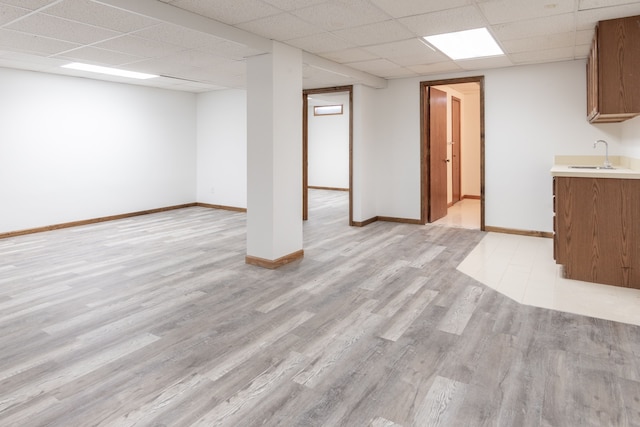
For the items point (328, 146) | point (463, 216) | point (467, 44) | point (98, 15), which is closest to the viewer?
point (98, 15)

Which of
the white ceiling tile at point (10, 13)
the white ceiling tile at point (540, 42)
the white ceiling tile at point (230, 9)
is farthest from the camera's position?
the white ceiling tile at point (540, 42)

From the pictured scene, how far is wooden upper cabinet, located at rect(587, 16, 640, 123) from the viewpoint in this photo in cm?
312

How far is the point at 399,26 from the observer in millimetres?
3332

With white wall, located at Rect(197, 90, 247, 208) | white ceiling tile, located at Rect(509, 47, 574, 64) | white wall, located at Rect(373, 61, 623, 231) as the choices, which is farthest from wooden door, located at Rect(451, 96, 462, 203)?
white wall, located at Rect(197, 90, 247, 208)

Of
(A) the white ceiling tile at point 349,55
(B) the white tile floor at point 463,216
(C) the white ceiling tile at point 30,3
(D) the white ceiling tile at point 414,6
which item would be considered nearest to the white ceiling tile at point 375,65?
(A) the white ceiling tile at point 349,55

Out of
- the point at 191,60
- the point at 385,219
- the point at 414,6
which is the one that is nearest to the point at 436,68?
the point at 385,219

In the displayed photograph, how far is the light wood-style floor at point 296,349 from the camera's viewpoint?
168cm

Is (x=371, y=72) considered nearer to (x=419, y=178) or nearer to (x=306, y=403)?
(x=419, y=178)

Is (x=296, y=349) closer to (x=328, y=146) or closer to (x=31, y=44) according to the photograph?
(x=31, y=44)

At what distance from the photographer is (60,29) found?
3111 mm

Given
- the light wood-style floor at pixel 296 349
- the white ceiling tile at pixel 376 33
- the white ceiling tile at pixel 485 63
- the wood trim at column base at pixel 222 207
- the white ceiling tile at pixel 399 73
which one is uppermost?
the white ceiling tile at pixel 399 73

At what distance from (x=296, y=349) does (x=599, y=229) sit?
99.8 inches

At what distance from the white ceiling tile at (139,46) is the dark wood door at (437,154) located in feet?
11.4

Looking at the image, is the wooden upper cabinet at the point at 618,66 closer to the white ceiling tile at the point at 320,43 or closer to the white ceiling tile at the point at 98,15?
the white ceiling tile at the point at 320,43
